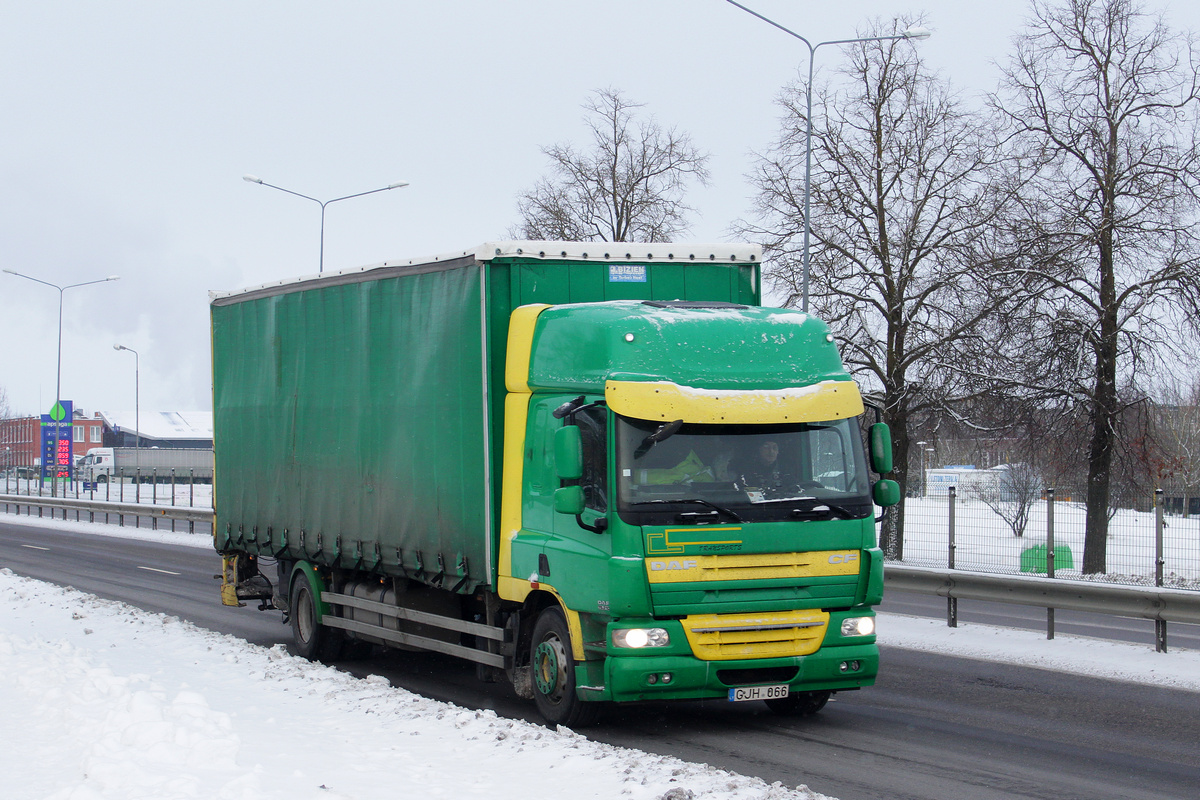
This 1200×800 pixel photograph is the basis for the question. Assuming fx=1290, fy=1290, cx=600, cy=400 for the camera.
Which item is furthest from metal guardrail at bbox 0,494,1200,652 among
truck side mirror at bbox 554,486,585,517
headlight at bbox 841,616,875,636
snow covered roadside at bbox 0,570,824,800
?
snow covered roadside at bbox 0,570,824,800

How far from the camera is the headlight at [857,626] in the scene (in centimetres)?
842

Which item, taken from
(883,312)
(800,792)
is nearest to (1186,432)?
(883,312)

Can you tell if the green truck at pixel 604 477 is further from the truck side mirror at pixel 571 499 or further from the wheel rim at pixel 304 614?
the wheel rim at pixel 304 614

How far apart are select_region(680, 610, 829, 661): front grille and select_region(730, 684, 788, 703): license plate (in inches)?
8.8

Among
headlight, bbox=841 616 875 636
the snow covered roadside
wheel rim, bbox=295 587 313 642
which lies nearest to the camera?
the snow covered roadside

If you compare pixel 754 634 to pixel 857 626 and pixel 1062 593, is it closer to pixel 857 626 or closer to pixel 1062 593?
pixel 857 626

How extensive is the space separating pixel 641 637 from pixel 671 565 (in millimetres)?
487

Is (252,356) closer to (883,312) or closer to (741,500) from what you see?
(741,500)

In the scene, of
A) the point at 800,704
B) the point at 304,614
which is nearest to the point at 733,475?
the point at 800,704

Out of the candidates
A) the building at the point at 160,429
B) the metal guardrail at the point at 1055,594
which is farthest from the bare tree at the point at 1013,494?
the building at the point at 160,429

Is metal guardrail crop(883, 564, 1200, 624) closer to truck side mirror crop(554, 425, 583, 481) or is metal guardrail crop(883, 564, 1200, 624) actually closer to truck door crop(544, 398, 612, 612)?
truck door crop(544, 398, 612, 612)

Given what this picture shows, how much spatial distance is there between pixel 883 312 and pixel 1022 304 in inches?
140

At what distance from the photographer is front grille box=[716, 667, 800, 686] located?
8.20 m

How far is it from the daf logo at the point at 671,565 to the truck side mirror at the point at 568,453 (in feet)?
2.38
